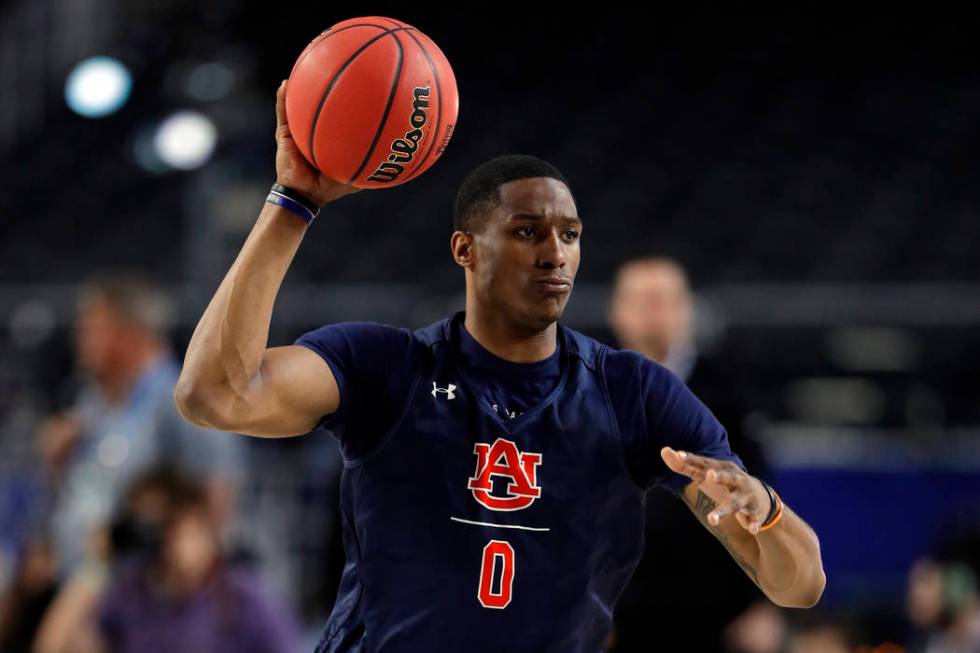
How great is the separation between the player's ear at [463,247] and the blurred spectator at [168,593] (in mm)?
3547

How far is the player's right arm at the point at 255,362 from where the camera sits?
A: 2.84 m

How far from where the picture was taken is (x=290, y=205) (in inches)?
117

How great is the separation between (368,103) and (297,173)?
22cm

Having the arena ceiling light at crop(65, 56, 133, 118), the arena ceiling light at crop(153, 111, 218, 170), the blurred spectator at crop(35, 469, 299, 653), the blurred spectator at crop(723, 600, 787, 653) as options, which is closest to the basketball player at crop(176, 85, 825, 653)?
the blurred spectator at crop(723, 600, 787, 653)

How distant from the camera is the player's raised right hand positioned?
9.92 feet

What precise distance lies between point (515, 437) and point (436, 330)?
0.36 m

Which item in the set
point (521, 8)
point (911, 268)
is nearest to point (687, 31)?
point (521, 8)

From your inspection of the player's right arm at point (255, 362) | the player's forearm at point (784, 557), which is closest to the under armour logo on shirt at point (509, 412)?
the player's right arm at point (255, 362)

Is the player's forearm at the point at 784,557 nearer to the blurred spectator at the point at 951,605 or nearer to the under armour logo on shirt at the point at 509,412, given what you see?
the under armour logo on shirt at the point at 509,412

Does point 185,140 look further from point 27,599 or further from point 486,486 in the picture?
point 486,486

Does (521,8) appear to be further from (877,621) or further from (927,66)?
(877,621)

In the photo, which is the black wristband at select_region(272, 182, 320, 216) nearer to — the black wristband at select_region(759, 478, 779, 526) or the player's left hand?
the player's left hand

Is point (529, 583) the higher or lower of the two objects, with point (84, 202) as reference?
lower

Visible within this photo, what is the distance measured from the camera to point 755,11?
61.0 feet
